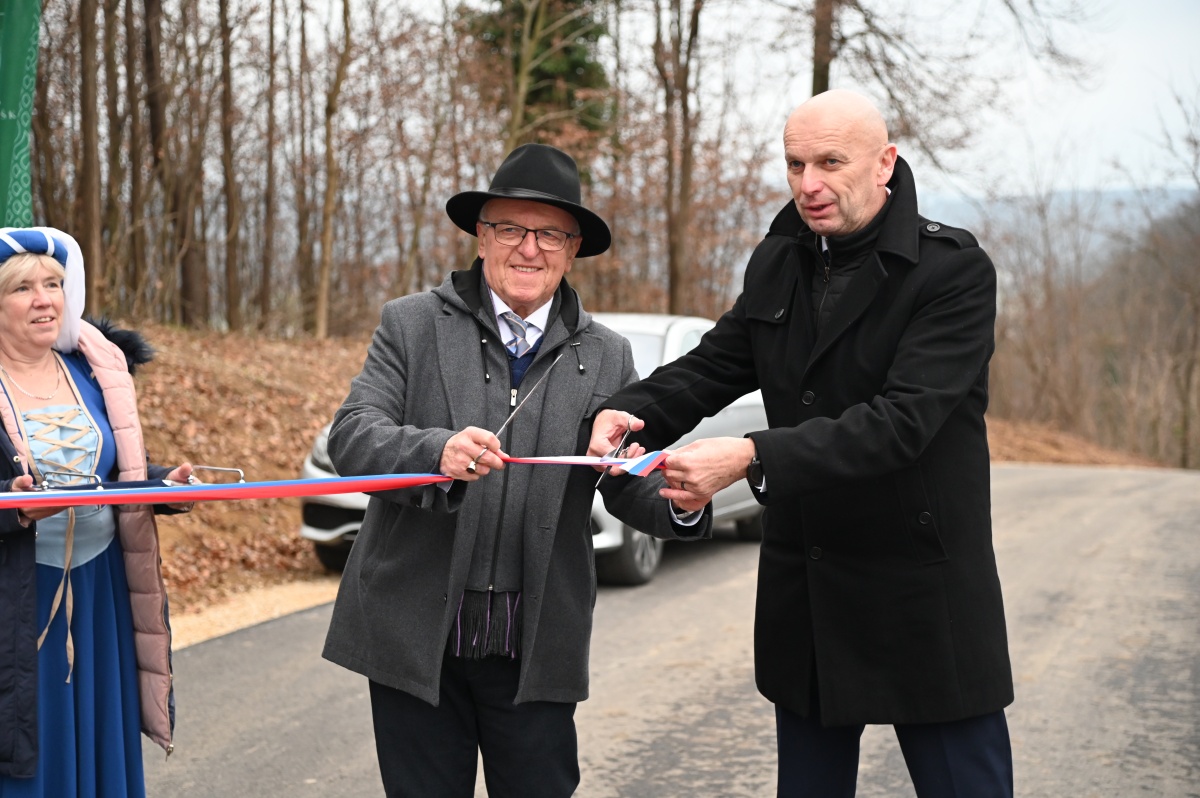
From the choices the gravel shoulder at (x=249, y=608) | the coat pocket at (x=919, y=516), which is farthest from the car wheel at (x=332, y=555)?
the coat pocket at (x=919, y=516)

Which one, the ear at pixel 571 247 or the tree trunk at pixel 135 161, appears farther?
the tree trunk at pixel 135 161

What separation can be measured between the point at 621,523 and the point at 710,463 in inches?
223

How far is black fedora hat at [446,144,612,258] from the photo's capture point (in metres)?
3.16

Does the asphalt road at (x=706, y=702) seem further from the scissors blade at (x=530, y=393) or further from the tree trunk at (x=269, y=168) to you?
the tree trunk at (x=269, y=168)

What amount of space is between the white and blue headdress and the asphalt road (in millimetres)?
2173

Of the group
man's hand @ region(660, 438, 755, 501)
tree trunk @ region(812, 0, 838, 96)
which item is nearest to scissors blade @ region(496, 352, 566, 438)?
man's hand @ region(660, 438, 755, 501)

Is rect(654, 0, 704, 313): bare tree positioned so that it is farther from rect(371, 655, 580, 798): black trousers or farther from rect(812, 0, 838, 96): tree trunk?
rect(371, 655, 580, 798): black trousers

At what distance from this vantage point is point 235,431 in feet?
38.9

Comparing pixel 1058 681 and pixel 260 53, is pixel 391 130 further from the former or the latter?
pixel 1058 681

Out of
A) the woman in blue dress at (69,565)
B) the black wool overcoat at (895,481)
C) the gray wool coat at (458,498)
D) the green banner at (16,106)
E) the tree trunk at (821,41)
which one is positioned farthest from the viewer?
the tree trunk at (821,41)

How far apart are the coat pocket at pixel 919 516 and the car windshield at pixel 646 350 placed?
5993mm

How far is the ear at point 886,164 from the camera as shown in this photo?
291cm

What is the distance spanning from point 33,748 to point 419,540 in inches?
48.4

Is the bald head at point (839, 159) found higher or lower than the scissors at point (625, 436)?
higher
